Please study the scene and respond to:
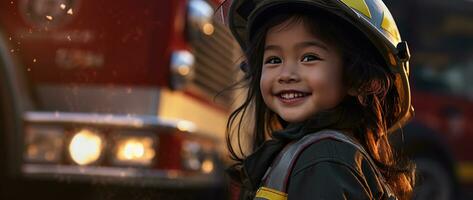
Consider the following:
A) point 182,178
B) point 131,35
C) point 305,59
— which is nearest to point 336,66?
point 305,59

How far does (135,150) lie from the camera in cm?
413

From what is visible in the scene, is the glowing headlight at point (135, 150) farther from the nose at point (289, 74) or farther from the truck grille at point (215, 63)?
the nose at point (289, 74)

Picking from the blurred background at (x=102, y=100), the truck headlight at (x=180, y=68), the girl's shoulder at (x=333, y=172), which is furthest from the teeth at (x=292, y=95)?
the truck headlight at (x=180, y=68)

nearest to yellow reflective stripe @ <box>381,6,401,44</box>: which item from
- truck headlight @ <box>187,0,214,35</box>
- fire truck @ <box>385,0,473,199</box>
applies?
truck headlight @ <box>187,0,214,35</box>

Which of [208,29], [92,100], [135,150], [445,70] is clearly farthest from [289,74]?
[445,70]

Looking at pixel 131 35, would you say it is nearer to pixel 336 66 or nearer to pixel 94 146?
pixel 94 146

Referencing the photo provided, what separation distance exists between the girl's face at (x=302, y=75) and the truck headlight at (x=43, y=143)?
6.59ft

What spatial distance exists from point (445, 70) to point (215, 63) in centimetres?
290

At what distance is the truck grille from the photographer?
4829 mm

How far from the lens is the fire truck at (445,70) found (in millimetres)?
7453

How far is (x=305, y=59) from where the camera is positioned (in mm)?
2080

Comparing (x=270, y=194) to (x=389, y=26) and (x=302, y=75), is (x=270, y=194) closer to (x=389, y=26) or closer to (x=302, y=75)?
(x=302, y=75)

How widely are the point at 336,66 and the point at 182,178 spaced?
2.32 m

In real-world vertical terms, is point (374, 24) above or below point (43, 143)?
above
